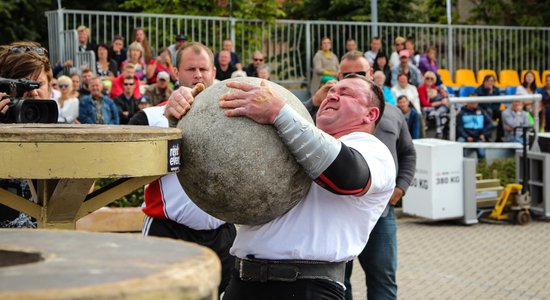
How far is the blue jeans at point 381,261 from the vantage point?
684 centimetres

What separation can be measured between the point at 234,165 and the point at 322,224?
0.61 meters

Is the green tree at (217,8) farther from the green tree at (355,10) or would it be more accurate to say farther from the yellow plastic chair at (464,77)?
the green tree at (355,10)

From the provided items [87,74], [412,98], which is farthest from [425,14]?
[87,74]

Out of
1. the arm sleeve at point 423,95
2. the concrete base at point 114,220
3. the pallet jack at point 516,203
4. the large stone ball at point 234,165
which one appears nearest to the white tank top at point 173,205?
the large stone ball at point 234,165

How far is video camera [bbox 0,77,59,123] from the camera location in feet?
14.3

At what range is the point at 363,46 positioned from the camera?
22562mm

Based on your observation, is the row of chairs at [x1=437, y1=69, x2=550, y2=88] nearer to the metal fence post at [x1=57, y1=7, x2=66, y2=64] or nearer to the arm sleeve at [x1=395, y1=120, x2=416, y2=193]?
the metal fence post at [x1=57, y1=7, x2=66, y2=64]

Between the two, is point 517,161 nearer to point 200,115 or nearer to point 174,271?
point 200,115

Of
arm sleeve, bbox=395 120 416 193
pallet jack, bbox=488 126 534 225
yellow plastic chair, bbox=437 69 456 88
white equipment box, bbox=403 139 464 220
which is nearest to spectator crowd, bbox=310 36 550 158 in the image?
yellow plastic chair, bbox=437 69 456 88

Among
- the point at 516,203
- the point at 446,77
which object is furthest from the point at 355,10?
the point at 516,203

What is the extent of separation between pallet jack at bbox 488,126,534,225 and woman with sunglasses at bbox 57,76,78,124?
617cm

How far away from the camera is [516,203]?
14062mm

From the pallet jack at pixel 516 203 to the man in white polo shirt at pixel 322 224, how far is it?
33.2 feet

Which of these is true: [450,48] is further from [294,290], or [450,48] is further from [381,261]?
[294,290]
